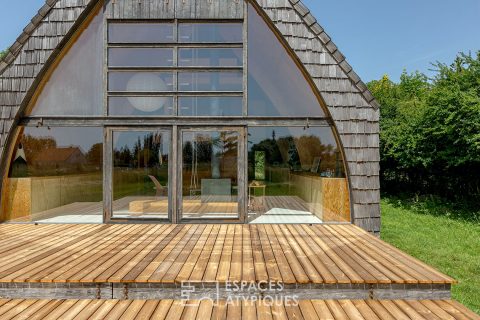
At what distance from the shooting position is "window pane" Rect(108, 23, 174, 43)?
5902mm

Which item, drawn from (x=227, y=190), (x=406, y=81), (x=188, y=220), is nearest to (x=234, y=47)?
(x=227, y=190)

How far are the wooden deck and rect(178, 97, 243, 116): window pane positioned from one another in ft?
12.3

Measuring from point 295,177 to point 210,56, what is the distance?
121 inches

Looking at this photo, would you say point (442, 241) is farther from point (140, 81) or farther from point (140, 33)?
point (140, 33)

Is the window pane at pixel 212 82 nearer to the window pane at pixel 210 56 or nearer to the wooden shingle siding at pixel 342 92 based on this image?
the window pane at pixel 210 56

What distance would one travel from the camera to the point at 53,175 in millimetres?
6047

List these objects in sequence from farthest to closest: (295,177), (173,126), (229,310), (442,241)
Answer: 1. (442,241)
2. (295,177)
3. (173,126)
4. (229,310)

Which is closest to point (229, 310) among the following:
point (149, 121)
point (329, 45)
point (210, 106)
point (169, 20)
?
point (210, 106)

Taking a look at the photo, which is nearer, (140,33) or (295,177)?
(140,33)

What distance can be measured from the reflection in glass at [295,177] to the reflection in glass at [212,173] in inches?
14.1

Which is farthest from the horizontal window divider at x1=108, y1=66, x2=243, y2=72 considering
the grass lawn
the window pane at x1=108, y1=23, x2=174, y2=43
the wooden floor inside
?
the grass lawn

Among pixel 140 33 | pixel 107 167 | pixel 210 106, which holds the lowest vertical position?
pixel 107 167

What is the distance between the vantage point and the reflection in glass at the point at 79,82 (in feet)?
19.0

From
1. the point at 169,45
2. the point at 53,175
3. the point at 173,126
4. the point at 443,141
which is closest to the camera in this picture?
the point at 173,126
